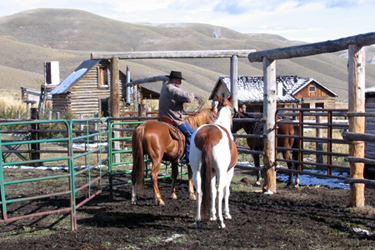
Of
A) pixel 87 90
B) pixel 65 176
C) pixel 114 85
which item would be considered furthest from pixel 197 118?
pixel 87 90

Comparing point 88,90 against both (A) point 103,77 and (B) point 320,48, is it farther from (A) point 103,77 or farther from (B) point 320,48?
(B) point 320,48

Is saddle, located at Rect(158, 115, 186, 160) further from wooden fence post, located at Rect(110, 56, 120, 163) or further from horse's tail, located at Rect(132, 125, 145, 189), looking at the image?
wooden fence post, located at Rect(110, 56, 120, 163)

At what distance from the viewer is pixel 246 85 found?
1348 inches

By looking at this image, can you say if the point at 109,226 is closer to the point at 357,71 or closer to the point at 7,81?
the point at 357,71

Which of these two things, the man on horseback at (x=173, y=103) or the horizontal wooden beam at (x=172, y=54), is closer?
the man on horseback at (x=173, y=103)

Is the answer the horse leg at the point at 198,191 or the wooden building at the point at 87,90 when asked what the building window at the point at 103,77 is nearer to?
the wooden building at the point at 87,90

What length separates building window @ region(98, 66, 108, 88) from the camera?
30656 millimetres

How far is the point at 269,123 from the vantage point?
7.96m

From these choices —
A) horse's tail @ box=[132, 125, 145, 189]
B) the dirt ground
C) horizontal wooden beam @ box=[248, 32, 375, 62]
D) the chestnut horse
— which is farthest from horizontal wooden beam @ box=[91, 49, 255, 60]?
the dirt ground

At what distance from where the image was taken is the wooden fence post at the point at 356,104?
6.19 meters

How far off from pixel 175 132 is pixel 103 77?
24912 mm

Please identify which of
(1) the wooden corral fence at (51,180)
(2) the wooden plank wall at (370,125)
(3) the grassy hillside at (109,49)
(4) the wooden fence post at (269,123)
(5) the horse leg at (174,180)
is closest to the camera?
(1) the wooden corral fence at (51,180)

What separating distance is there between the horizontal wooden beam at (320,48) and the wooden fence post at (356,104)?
4.9 inches

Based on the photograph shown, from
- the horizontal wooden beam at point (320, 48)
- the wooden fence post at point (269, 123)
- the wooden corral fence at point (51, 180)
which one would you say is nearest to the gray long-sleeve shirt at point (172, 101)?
the wooden corral fence at point (51, 180)
